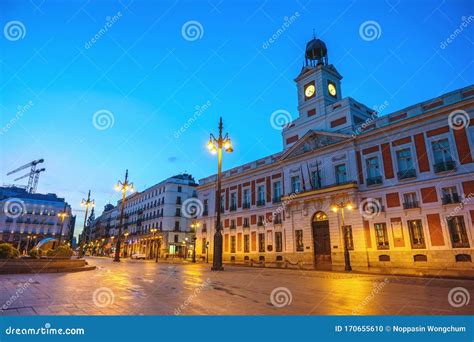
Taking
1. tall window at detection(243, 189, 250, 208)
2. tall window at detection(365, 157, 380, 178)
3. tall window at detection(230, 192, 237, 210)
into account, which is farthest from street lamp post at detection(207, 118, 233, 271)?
tall window at detection(230, 192, 237, 210)

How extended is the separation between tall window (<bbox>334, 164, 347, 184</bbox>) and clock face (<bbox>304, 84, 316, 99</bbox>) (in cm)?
936

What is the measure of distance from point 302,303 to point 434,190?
64.5 feet

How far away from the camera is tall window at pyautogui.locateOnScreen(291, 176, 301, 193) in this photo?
30.7 m

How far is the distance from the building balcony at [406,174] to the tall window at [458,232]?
3945mm

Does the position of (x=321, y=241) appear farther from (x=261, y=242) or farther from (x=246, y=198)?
(x=246, y=198)

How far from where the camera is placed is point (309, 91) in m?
32.6

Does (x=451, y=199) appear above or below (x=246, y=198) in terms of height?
below

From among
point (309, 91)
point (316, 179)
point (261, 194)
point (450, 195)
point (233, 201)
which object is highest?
point (309, 91)

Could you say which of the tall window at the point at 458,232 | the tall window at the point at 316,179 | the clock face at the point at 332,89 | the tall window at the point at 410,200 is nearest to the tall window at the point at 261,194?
the tall window at the point at 316,179

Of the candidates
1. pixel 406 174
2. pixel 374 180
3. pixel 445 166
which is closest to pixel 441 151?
pixel 445 166

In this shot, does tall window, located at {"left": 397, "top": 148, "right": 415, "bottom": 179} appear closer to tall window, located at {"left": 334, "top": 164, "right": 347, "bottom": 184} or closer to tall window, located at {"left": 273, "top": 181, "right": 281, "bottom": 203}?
tall window, located at {"left": 334, "top": 164, "right": 347, "bottom": 184}

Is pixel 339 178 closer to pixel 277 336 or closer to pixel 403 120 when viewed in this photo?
pixel 403 120

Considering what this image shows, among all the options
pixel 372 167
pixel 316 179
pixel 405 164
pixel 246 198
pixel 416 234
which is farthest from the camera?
pixel 246 198

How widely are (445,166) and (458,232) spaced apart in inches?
182
